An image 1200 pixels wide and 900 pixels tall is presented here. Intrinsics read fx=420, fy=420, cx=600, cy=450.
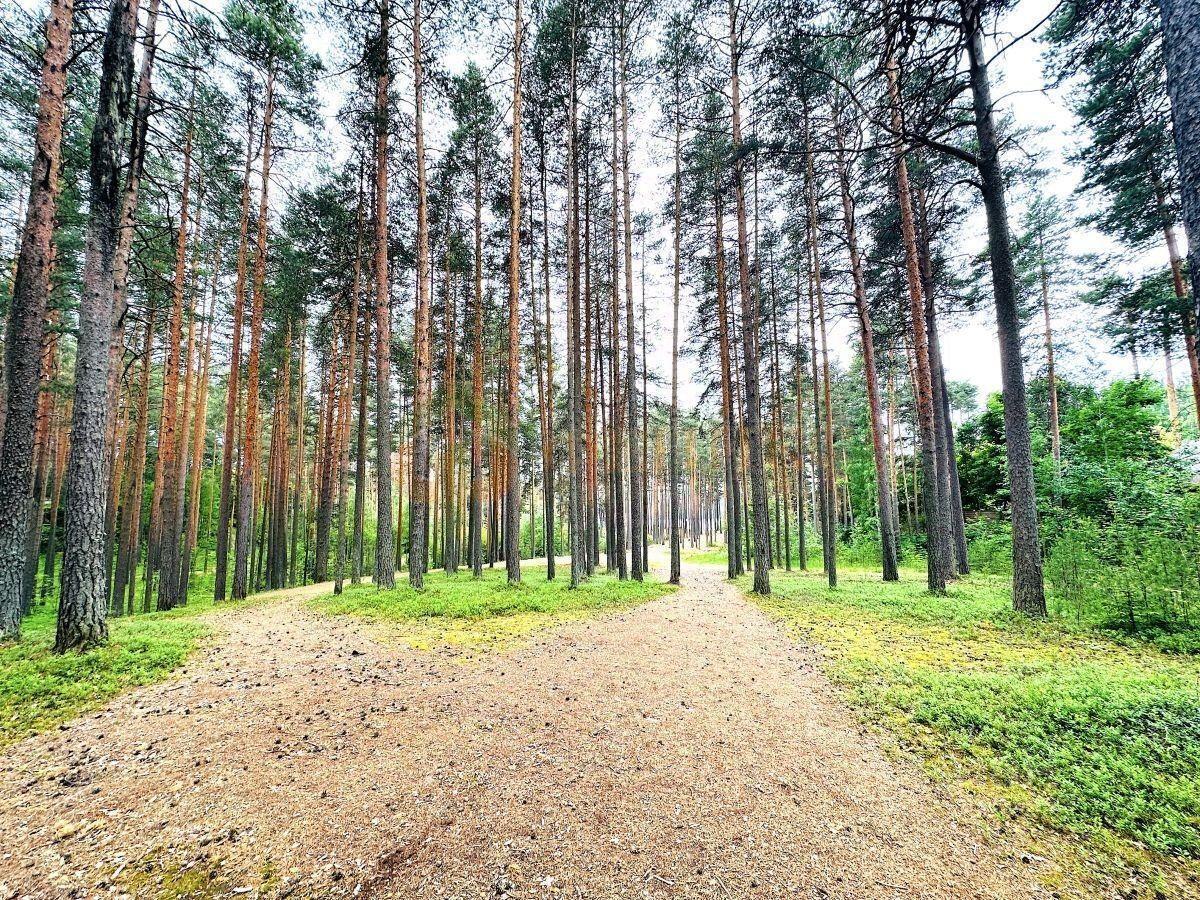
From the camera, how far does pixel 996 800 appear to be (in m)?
2.74

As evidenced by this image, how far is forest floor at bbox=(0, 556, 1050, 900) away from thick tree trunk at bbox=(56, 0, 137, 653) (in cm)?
183

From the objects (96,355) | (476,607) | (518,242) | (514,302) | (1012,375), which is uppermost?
(518,242)

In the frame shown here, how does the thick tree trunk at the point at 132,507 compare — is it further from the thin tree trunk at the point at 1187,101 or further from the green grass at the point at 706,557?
the green grass at the point at 706,557

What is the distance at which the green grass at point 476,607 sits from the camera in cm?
700

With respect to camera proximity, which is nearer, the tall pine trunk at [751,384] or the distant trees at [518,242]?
the distant trees at [518,242]

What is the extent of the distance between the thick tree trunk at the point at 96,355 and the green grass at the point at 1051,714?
30.8 feet

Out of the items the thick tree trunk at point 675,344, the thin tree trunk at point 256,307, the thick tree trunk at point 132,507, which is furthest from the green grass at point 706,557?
the thick tree trunk at point 132,507

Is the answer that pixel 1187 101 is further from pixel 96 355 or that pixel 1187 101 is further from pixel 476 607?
pixel 96 355

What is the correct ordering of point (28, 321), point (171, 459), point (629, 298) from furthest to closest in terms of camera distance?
point (629, 298) < point (171, 459) < point (28, 321)

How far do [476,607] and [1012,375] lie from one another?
35.8ft

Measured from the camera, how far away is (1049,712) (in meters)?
3.59

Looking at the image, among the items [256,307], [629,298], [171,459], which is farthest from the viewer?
[629,298]

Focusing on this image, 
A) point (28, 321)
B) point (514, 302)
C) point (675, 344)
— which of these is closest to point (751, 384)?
point (675, 344)

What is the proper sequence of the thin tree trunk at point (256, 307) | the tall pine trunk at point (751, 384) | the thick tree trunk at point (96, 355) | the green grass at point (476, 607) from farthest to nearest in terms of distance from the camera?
the thin tree trunk at point (256, 307) < the tall pine trunk at point (751, 384) < the green grass at point (476, 607) < the thick tree trunk at point (96, 355)
